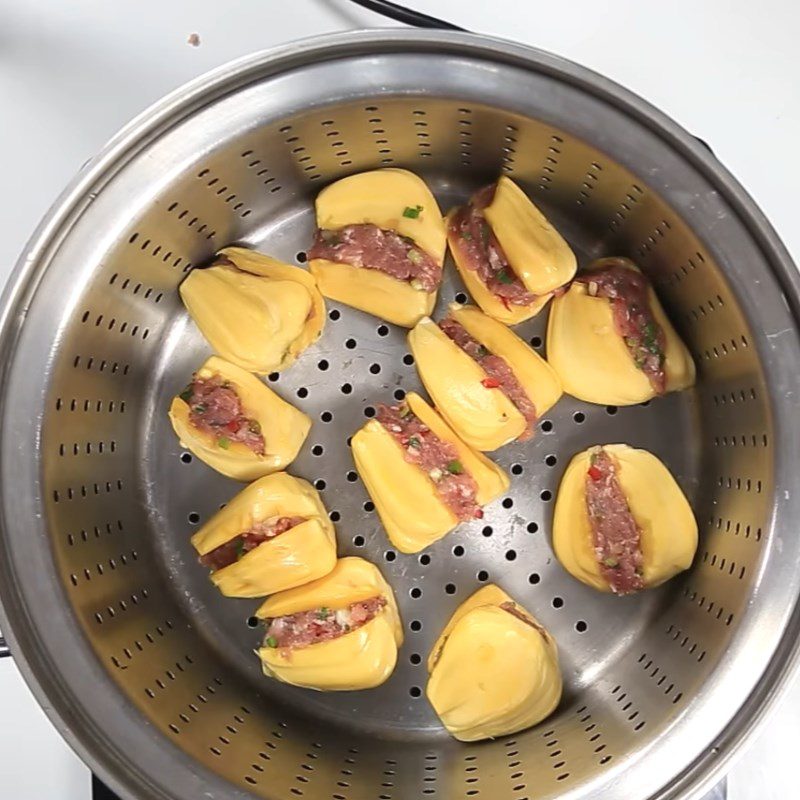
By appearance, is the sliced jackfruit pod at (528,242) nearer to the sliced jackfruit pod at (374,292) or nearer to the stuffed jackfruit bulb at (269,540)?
the sliced jackfruit pod at (374,292)

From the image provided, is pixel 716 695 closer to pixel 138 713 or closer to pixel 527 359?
pixel 527 359

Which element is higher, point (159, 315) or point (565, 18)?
point (565, 18)

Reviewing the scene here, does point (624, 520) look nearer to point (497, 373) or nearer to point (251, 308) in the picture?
point (497, 373)

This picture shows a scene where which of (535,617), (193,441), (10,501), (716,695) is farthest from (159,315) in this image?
(716,695)

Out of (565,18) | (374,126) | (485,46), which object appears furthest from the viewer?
(565,18)

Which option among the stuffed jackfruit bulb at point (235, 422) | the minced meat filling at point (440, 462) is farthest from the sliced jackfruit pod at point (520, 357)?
the stuffed jackfruit bulb at point (235, 422)

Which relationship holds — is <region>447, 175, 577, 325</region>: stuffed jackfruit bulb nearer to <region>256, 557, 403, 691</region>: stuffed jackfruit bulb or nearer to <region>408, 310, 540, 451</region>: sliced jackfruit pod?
<region>408, 310, 540, 451</region>: sliced jackfruit pod

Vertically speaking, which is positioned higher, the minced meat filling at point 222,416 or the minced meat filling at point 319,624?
the minced meat filling at point 222,416
